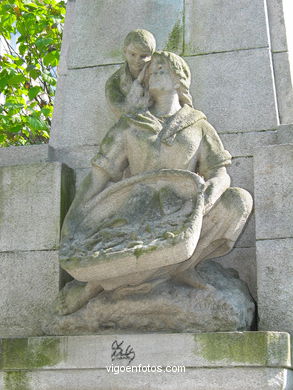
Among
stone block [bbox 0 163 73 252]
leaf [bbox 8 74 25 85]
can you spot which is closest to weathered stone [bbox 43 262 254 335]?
stone block [bbox 0 163 73 252]

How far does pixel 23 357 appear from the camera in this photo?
643 centimetres

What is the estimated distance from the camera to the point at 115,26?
27.2 ft

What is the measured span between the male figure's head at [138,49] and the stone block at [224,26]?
76 centimetres

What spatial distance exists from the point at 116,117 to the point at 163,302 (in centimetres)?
209

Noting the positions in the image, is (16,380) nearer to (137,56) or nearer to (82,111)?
(82,111)

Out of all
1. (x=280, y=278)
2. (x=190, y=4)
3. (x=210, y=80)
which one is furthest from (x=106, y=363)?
(x=190, y=4)

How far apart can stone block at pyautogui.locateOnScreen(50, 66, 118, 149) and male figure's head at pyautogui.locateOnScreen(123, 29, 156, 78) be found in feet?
2.34

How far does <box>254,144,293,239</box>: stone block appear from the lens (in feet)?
21.4

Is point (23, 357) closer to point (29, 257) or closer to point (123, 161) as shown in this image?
point (29, 257)

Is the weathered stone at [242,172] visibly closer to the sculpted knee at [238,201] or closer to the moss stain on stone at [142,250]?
the sculpted knee at [238,201]

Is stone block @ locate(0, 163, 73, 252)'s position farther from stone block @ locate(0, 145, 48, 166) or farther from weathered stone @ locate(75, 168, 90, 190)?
stone block @ locate(0, 145, 48, 166)

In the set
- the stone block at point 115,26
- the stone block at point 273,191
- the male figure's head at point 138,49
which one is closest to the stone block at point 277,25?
the stone block at point 115,26

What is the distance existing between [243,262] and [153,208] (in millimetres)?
988

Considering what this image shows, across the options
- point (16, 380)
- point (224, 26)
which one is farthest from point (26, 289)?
point (224, 26)
